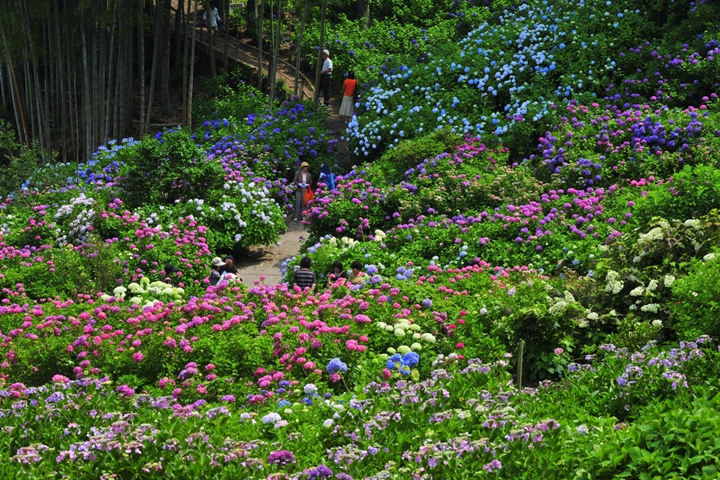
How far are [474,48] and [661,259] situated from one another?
27.6ft

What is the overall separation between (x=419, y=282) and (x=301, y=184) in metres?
5.21

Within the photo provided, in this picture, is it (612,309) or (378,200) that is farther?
(378,200)

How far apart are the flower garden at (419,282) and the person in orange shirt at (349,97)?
596mm

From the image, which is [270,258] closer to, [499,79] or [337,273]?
[337,273]

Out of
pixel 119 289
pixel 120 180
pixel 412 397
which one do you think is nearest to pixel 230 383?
pixel 412 397

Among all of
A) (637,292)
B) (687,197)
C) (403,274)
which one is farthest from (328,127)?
(637,292)

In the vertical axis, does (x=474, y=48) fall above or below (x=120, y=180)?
above

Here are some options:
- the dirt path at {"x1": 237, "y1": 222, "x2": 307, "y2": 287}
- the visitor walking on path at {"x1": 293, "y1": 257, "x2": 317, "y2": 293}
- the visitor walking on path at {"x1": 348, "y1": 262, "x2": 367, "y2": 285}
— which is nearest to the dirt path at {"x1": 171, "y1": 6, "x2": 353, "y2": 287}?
the dirt path at {"x1": 237, "y1": 222, "x2": 307, "y2": 287}

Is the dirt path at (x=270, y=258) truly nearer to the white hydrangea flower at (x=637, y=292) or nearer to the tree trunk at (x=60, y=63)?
the white hydrangea flower at (x=637, y=292)

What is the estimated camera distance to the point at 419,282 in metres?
8.65

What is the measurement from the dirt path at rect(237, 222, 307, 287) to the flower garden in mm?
209

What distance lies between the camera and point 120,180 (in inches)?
498

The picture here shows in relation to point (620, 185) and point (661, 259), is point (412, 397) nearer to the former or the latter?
point (661, 259)

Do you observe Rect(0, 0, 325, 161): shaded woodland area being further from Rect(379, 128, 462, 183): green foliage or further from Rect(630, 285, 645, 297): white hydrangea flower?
Rect(630, 285, 645, 297): white hydrangea flower
